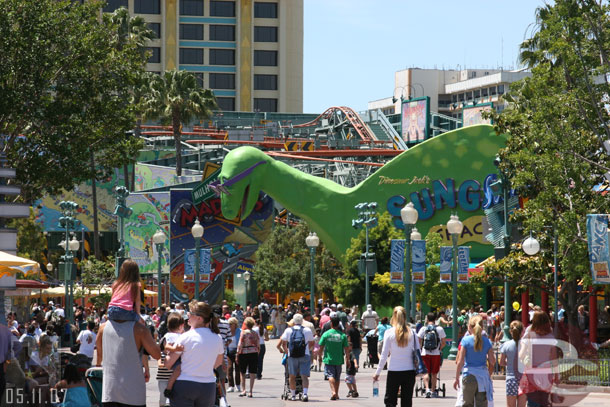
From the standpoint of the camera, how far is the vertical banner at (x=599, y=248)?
22500 millimetres

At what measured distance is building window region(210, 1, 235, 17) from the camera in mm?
114625

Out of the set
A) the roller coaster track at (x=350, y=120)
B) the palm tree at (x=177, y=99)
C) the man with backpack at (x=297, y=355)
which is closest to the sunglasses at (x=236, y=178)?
the palm tree at (x=177, y=99)

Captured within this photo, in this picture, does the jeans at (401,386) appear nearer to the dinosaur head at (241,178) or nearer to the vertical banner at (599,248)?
the vertical banner at (599,248)

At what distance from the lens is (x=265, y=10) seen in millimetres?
116312

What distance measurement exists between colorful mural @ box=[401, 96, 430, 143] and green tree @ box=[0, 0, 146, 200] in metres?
71.2

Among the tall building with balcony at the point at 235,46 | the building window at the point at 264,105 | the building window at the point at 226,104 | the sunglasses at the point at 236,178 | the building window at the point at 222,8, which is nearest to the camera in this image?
the sunglasses at the point at 236,178

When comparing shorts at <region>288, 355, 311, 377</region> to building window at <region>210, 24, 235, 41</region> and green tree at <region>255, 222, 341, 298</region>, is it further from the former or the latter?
building window at <region>210, 24, 235, 41</region>

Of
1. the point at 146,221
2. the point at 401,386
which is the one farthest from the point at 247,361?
the point at 146,221

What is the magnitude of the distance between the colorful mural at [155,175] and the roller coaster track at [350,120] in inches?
673

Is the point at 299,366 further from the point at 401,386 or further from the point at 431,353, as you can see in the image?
the point at 401,386

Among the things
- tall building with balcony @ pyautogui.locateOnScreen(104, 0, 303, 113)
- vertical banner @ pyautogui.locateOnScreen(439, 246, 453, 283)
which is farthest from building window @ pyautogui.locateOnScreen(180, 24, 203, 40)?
vertical banner @ pyautogui.locateOnScreen(439, 246, 453, 283)

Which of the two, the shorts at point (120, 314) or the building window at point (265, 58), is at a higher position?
the building window at point (265, 58)

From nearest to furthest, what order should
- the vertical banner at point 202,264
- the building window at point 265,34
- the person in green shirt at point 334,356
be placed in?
1. the person in green shirt at point 334,356
2. the vertical banner at point 202,264
3. the building window at point 265,34

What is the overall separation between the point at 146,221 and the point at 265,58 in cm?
5462
